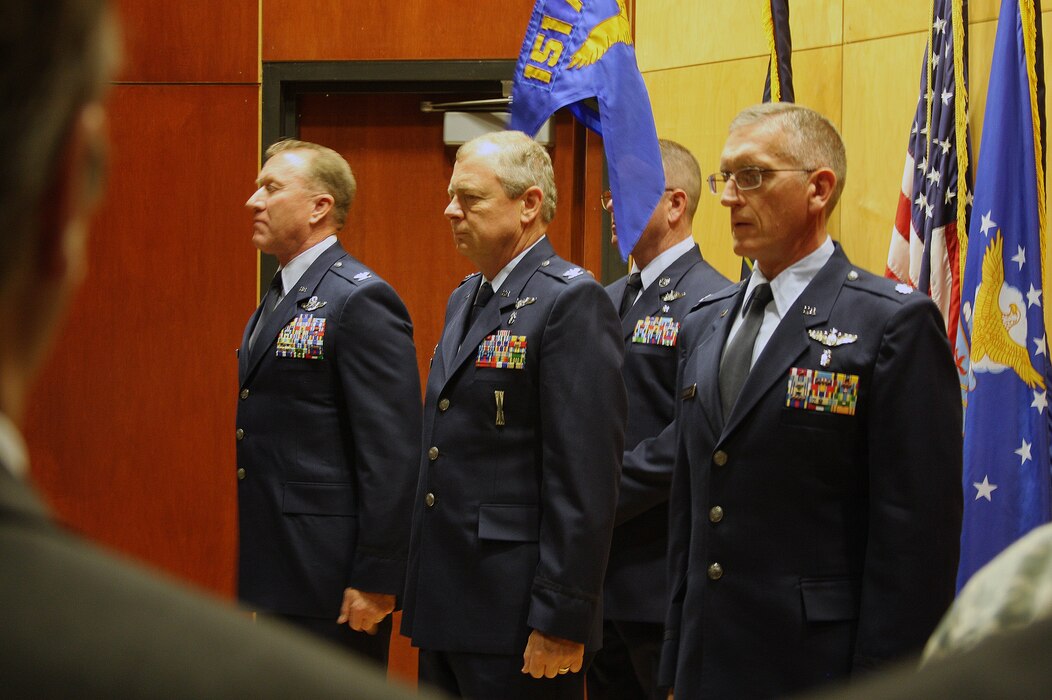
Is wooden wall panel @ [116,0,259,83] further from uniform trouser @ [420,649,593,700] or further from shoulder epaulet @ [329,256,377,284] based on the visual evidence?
uniform trouser @ [420,649,593,700]

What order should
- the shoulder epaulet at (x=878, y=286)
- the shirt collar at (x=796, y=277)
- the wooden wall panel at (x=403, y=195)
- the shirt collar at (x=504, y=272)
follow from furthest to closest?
1. the wooden wall panel at (x=403, y=195)
2. the shirt collar at (x=504, y=272)
3. the shirt collar at (x=796, y=277)
4. the shoulder epaulet at (x=878, y=286)

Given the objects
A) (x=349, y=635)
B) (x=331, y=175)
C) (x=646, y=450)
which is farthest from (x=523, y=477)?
(x=331, y=175)

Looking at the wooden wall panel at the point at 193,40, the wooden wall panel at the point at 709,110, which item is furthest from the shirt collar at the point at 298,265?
the wooden wall panel at the point at 193,40

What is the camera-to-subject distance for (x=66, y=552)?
1.39ft

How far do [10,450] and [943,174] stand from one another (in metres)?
3.18

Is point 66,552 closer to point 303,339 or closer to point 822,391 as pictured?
point 822,391

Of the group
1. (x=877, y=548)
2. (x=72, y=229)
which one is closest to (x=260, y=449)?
(x=877, y=548)

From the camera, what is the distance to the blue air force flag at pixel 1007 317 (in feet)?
9.99

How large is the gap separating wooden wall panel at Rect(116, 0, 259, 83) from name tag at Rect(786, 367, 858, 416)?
9.74ft

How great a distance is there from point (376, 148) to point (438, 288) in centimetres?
54

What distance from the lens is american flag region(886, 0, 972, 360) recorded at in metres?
3.31

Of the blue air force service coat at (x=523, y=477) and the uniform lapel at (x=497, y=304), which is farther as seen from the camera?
the uniform lapel at (x=497, y=304)

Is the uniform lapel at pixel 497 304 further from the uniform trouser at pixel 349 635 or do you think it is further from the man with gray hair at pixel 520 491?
the uniform trouser at pixel 349 635

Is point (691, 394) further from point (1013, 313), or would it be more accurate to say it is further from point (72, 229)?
point (72, 229)
